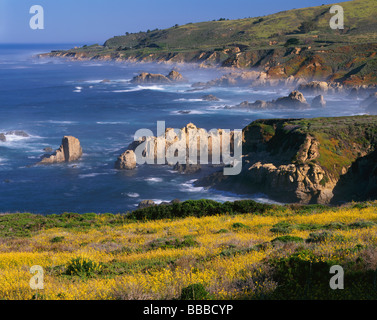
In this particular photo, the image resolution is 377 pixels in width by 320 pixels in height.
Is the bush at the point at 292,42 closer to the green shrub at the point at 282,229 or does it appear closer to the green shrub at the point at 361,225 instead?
the green shrub at the point at 282,229

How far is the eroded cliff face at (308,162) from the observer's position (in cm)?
4372

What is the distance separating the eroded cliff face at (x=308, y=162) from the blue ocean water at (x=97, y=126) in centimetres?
239

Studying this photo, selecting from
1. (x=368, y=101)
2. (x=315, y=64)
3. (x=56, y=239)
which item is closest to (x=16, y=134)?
(x=56, y=239)

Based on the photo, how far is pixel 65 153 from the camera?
209 ft

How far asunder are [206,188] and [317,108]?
64516 millimetres

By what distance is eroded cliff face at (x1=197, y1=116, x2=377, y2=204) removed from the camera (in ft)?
143

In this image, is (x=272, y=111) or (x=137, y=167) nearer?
(x=137, y=167)

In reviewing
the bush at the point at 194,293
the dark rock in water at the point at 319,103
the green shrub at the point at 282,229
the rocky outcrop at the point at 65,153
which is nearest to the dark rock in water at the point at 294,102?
the dark rock in water at the point at 319,103

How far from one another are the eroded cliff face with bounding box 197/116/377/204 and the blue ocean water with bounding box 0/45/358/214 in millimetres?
2385

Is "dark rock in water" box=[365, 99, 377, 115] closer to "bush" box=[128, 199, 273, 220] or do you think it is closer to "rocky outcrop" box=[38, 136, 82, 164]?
"rocky outcrop" box=[38, 136, 82, 164]

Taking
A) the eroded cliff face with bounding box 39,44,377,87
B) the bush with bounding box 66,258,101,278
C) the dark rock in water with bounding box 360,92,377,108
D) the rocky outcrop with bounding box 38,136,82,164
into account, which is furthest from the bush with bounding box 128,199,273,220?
the eroded cliff face with bounding box 39,44,377,87

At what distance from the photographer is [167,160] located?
62625 millimetres
